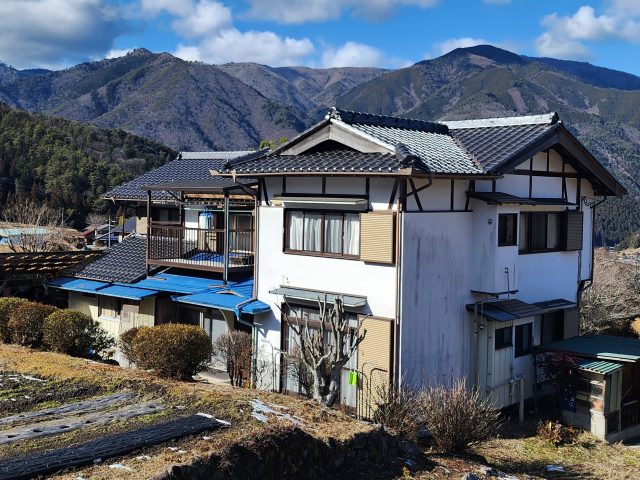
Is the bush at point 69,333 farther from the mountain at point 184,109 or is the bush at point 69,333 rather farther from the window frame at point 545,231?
the mountain at point 184,109

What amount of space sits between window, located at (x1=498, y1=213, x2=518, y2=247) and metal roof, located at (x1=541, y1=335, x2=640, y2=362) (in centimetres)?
260

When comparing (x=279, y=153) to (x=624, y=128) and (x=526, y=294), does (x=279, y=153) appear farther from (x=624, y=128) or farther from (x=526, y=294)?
(x=624, y=128)

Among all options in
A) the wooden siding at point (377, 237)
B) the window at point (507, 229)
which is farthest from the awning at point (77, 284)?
the window at point (507, 229)

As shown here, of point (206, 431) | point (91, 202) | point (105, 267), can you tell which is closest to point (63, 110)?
point (91, 202)

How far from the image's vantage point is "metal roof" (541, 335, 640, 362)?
46.3ft

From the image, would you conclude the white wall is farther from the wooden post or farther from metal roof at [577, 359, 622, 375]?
the wooden post

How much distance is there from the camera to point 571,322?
17.1 meters

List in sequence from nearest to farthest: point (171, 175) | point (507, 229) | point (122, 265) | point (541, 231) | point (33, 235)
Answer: point (507, 229) → point (541, 231) → point (122, 265) → point (171, 175) → point (33, 235)

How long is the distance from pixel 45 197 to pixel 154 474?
54568 mm

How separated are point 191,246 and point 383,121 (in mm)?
7078

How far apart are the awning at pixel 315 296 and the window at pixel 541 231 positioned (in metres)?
4.70

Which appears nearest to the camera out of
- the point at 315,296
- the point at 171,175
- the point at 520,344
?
the point at 315,296

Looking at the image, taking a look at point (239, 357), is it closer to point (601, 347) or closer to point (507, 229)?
point (507, 229)

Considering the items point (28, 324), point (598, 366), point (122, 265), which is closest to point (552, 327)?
point (598, 366)
